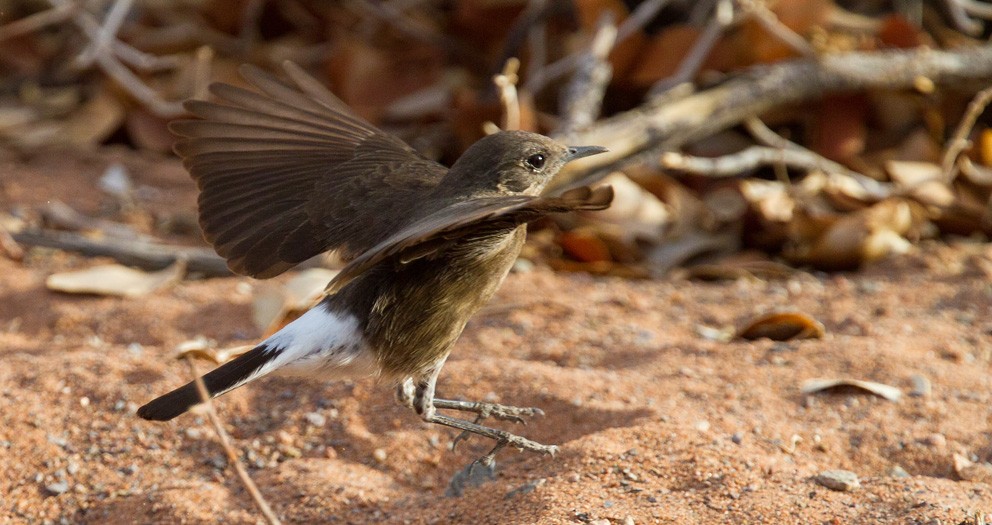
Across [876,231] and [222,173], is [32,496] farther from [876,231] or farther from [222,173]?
[876,231]

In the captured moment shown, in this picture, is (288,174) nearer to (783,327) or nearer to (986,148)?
(783,327)

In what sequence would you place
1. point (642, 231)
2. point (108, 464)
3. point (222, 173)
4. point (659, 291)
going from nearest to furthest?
point (108, 464)
point (222, 173)
point (659, 291)
point (642, 231)

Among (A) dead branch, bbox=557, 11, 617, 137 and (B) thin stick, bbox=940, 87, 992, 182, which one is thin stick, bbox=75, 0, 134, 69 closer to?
(A) dead branch, bbox=557, 11, 617, 137

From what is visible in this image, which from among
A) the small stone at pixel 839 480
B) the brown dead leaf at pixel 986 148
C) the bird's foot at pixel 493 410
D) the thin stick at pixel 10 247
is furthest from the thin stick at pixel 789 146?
the thin stick at pixel 10 247

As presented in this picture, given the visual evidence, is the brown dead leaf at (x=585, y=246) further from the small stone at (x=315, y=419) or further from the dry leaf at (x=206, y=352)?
the small stone at (x=315, y=419)

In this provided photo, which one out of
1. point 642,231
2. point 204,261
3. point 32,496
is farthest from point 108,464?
point 642,231

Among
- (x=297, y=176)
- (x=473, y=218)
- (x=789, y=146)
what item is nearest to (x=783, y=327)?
(x=789, y=146)

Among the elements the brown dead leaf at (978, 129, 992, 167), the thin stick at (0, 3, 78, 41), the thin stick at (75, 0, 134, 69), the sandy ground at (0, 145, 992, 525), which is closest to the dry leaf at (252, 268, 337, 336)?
the sandy ground at (0, 145, 992, 525)
